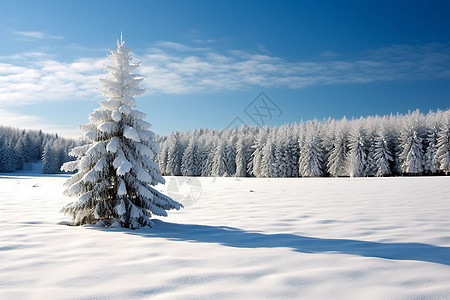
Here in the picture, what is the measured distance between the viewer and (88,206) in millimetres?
8422

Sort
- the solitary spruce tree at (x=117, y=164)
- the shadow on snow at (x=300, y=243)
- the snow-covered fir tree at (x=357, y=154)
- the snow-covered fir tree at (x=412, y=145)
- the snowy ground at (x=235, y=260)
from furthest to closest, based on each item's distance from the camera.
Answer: the snow-covered fir tree at (x=357, y=154), the snow-covered fir tree at (x=412, y=145), the solitary spruce tree at (x=117, y=164), the shadow on snow at (x=300, y=243), the snowy ground at (x=235, y=260)

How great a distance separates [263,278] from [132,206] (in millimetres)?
5532

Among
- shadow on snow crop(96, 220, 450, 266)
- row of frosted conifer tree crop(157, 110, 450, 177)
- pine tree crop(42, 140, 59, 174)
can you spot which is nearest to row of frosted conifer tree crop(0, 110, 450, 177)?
row of frosted conifer tree crop(157, 110, 450, 177)

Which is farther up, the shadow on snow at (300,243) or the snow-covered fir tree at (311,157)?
the snow-covered fir tree at (311,157)

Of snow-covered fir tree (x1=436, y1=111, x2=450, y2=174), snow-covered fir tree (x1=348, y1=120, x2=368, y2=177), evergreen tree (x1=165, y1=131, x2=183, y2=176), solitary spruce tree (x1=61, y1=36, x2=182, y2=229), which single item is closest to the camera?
solitary spruce tree (x1=61, y1=36, x2=182, y2=229)

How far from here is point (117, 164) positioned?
8234 millimetres

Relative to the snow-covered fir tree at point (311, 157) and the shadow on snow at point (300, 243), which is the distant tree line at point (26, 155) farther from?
the shadow on snow at point (300, 243)

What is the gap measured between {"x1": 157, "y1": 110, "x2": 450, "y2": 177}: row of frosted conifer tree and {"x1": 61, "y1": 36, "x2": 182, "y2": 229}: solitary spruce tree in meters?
54.6

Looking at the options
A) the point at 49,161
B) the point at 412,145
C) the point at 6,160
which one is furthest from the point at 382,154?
the point at 6,160

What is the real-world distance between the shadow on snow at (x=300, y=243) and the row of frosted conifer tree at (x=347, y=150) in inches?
A: 2145

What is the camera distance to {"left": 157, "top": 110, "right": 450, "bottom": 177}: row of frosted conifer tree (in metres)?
53.4

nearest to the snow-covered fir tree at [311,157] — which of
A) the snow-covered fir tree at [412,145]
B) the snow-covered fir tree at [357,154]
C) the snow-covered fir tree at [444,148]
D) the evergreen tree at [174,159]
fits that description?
the snow-covered fir tree at [357,154]

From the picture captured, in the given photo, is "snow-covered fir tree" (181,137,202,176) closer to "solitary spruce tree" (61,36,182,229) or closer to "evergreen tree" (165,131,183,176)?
"evergreen tree" (165,131,183,176)

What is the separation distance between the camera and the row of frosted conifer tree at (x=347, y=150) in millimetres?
53375
